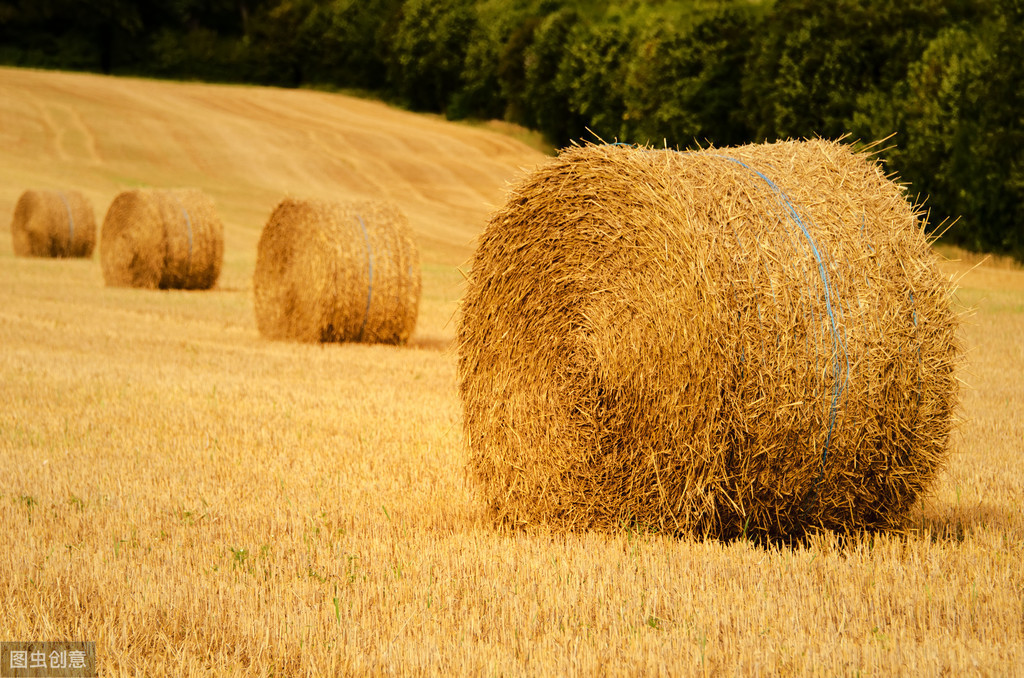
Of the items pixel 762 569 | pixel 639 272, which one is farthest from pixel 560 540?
pixel 639 272

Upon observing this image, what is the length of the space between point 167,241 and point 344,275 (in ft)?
21.3

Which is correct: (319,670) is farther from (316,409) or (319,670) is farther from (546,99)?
(546,99)

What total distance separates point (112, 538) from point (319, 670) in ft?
6.43

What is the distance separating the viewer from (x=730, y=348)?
5137 mm

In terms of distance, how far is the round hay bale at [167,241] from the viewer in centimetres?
1811

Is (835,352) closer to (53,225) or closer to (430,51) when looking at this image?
(53,225)

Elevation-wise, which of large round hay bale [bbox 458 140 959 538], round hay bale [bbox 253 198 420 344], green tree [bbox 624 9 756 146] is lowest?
round hay bale [bbox 253 198 420 344]

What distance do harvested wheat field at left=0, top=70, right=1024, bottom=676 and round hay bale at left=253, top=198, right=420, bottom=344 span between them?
1.12m

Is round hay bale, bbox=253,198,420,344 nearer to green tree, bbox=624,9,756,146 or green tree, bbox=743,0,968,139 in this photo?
green tree, bbox=743,0,968,139

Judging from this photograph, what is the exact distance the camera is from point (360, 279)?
12953 mm

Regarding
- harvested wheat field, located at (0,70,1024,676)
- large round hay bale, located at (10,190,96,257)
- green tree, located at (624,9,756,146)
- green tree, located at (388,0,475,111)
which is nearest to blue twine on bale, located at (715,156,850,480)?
harvested wheat field, located at (0,70,1024,676)

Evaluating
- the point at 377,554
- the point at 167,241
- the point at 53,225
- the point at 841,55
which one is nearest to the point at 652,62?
the point at 841,55

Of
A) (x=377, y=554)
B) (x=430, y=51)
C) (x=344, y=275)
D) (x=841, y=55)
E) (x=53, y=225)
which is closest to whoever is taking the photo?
(x=377, y=554)

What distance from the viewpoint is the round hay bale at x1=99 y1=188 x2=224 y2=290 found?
1811 centimetres
